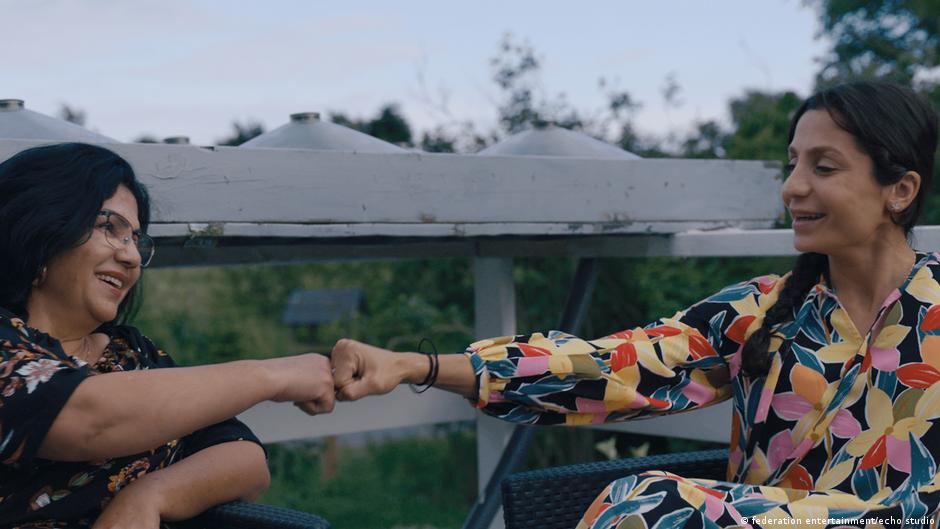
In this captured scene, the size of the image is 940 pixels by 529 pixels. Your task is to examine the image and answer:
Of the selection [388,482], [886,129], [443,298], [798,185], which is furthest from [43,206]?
[388,482]

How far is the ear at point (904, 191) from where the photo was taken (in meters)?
1.94

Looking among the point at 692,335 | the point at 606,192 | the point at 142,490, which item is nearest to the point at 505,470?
the point at 606,192

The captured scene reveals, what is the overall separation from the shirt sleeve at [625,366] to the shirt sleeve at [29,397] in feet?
2.52

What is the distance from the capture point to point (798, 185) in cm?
195

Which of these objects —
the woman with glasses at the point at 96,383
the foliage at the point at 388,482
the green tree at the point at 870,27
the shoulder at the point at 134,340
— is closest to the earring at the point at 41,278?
the woman with glasses at the point at 96,383

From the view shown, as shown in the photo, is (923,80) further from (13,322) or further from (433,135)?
(13,322)

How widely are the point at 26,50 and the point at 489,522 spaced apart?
8728 millimetres

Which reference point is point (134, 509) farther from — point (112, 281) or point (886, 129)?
point (886, 129)

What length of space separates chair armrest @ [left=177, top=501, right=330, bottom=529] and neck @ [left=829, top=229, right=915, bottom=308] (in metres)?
1.10

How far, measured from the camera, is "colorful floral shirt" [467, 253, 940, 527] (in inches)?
68.3

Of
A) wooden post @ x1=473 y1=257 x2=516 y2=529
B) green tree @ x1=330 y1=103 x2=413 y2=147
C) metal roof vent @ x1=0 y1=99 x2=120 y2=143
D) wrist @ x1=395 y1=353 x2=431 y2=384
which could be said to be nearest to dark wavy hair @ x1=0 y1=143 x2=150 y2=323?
metal roof vent @ x1=0 y1=99 x2=120 y2=143

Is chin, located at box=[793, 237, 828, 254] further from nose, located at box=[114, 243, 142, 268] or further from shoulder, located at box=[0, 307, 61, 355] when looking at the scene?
shoulder, located at box=[0, 307, 61, 355]

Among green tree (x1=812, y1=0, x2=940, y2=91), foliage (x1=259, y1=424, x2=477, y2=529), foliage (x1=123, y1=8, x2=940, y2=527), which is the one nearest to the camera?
foliage (x1=123, y1=8, x2=940, y2=527)

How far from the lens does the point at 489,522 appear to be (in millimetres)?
3279
